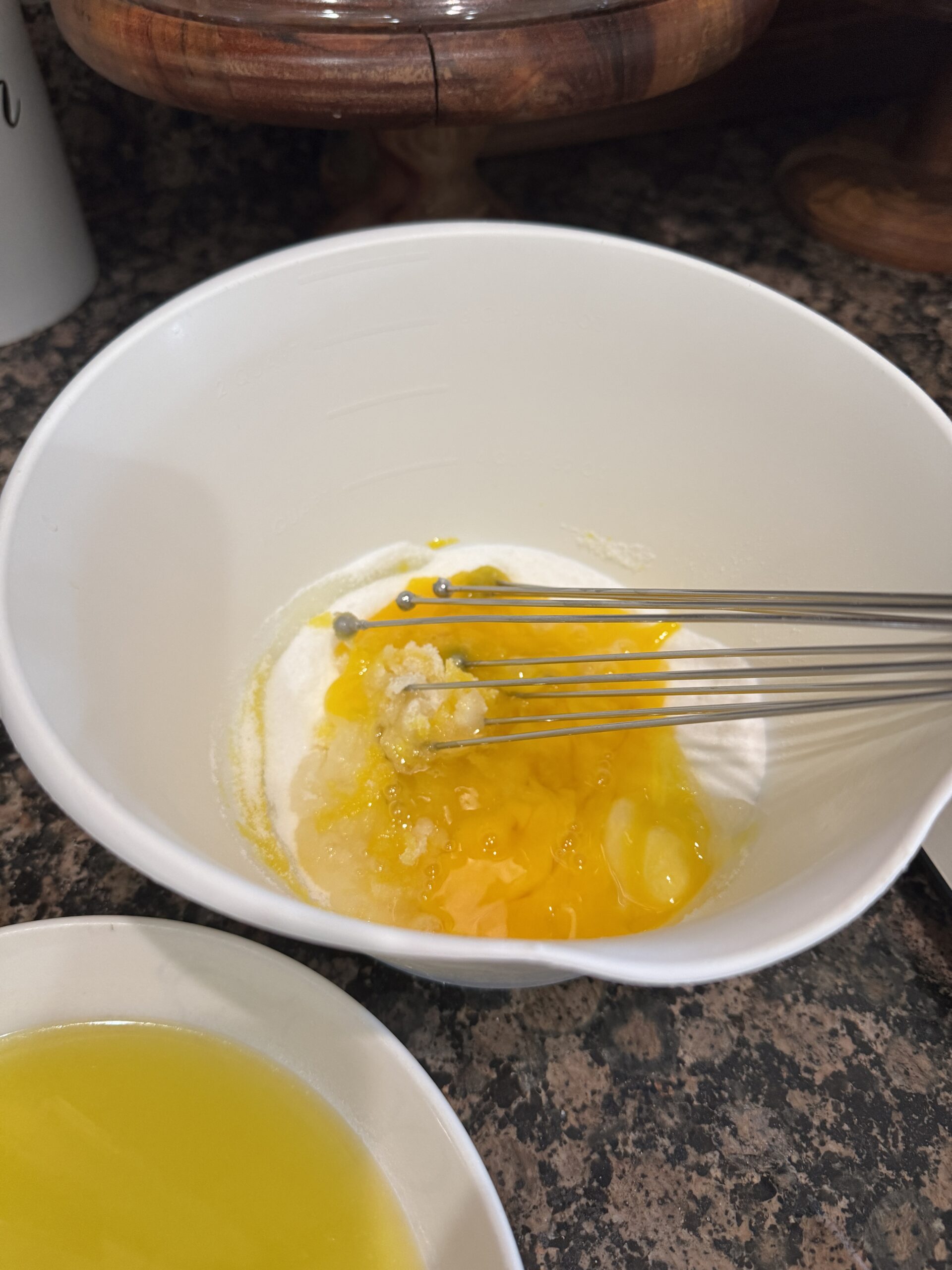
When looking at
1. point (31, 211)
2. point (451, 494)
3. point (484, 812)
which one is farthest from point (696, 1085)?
point (31, 211)

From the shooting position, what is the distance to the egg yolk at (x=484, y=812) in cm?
55

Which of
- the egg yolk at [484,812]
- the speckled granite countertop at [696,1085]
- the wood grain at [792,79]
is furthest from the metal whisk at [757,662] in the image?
the wood grain at [792,79]

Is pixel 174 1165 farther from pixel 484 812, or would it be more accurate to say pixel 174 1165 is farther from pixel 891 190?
pixel 891 190

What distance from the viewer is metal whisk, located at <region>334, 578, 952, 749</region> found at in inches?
17.3

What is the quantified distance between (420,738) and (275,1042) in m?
0.20

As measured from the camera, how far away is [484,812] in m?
0.58

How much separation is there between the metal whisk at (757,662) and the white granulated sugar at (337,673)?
0.04 meters

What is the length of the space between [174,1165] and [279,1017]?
0.32ft

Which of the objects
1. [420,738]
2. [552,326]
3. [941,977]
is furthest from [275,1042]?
[552,326]

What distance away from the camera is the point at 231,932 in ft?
1.76

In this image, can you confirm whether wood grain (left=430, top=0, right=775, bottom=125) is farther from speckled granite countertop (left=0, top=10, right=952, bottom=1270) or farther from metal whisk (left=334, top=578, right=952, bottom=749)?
speckled granite countertop (left=0, top=10, right=952, bottom=1270)

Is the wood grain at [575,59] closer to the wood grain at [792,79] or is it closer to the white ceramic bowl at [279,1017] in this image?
the wood grain at [792,79]

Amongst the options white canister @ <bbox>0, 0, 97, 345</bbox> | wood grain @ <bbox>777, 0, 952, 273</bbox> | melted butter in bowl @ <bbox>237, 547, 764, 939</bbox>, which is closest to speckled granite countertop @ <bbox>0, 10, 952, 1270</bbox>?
melted butter in bowl @ <bbox>237, 547, 764, 939</bbox>

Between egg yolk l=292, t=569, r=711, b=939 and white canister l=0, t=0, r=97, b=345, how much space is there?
1.72 ft
